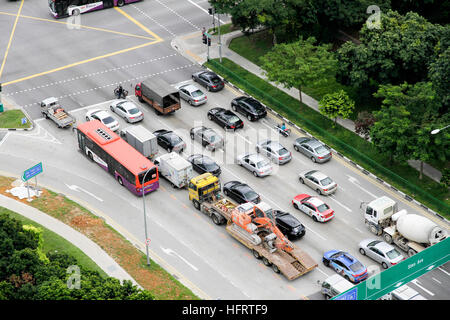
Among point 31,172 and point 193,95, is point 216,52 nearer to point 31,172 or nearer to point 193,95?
point 193,95

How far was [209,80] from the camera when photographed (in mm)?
88312

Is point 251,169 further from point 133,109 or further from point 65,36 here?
point 65,36

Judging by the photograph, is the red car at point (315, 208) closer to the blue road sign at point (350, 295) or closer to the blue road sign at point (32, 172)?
the blue road sign at point (350, 295)

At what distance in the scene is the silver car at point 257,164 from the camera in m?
74.1

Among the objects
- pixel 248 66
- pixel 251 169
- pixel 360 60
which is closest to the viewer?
pixel 251 169

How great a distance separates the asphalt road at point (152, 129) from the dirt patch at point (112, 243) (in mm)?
1445

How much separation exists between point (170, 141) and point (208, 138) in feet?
13.4

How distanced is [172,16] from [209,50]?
11430 millimetres

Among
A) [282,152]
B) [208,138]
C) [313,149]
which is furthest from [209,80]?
[313,149]

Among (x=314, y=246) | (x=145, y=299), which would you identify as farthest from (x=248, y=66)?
(x=145, y=299)

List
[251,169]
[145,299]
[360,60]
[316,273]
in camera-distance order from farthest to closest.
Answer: [360,60] → [251,169] → [316,273] → [145,299]

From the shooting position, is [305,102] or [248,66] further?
[248,66]

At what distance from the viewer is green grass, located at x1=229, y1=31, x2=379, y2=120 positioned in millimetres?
84250

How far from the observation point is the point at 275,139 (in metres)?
80.0
